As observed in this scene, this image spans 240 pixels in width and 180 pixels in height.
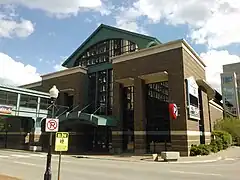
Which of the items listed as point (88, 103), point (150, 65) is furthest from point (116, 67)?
point (88, 103)

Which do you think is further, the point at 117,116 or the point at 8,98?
the point at 8,98

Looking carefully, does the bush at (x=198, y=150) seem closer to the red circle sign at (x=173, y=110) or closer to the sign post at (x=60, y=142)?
the red circle sign at (x=173, y=110)

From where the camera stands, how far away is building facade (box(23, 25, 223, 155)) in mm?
31000

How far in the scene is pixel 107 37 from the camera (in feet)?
145

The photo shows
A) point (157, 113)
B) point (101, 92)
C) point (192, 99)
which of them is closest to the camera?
point (192, 99)

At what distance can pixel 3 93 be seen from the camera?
127ft

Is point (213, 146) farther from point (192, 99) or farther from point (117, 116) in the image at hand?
point (117, 116)

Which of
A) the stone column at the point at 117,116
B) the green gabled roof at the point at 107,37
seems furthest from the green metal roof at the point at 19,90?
the stone column at the point at 117,116

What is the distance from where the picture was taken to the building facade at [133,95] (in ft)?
102

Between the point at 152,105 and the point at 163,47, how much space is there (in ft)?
25.3

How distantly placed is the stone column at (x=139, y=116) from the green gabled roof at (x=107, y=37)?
8.15 m

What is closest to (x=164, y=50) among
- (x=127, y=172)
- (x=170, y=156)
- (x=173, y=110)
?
(x=173, y=110)

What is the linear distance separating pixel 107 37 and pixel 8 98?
18.7m

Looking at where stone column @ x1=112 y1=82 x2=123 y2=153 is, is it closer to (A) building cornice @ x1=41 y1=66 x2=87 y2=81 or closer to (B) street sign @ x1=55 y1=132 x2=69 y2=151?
(A) building cornice @ x1=41 y1=66 x2=87 y2=81
